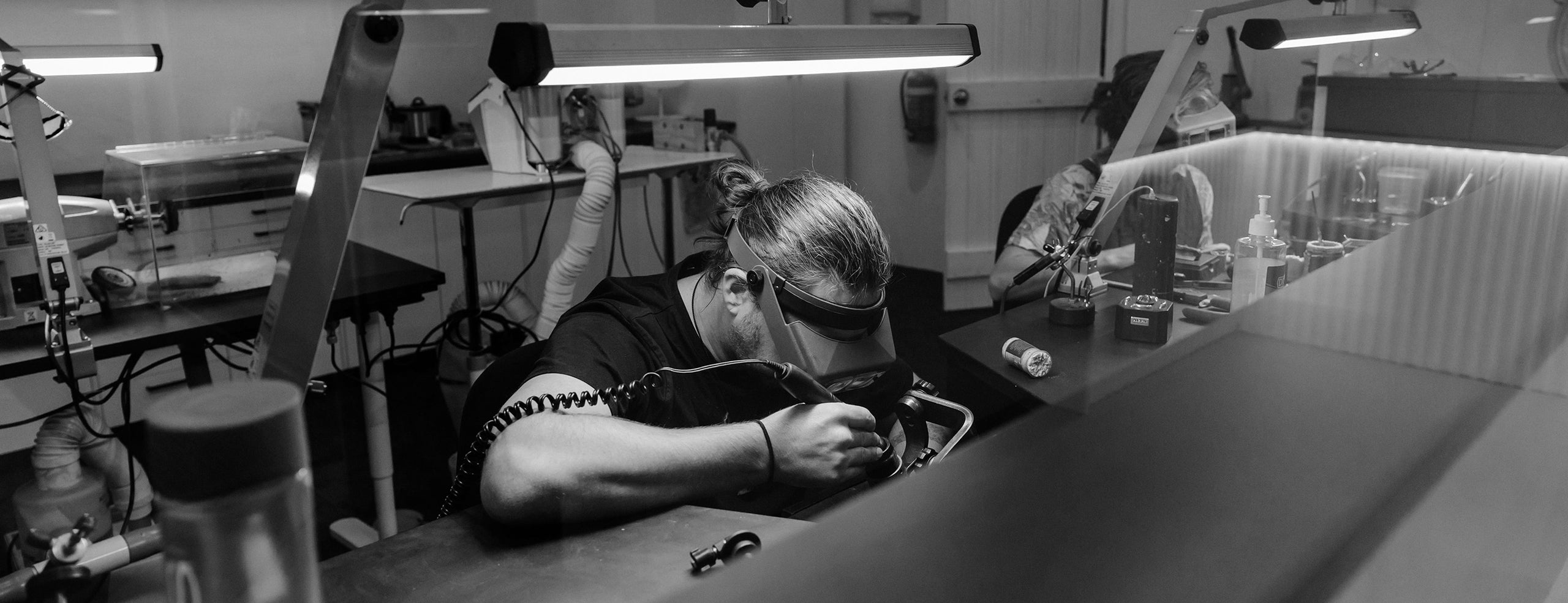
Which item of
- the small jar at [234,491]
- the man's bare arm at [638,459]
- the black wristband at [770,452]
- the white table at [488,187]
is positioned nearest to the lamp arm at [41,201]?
the white table at [488,187]

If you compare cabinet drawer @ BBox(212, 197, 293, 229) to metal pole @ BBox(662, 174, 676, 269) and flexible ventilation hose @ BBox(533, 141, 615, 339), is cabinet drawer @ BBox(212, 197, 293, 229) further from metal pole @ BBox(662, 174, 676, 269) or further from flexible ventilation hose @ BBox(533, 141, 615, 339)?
metal pole @ BBox(662, 174, 676, 269)

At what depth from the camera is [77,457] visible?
1.86m

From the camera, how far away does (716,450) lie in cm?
124

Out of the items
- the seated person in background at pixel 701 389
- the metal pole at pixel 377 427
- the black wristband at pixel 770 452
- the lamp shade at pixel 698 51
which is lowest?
the metal pole at pixel 377 427

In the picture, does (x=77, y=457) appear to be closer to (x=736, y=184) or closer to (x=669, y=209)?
(x=669, y=209)

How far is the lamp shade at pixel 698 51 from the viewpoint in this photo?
36.3 inches

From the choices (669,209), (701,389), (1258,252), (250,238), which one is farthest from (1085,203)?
(250,238)

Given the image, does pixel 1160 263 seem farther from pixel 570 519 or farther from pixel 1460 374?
pixel 570 519

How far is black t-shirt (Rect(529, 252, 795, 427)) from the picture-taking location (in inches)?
53.1

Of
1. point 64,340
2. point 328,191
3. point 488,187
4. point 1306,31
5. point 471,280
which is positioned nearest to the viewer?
point 328,191

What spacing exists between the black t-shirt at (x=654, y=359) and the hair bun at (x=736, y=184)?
4.2 inches

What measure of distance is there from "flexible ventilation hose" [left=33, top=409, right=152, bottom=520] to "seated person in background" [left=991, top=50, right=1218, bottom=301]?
6.07ft

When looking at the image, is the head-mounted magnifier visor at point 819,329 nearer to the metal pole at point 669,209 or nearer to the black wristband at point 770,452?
the black wristband at point 770,452

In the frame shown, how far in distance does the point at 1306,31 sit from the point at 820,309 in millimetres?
1203
